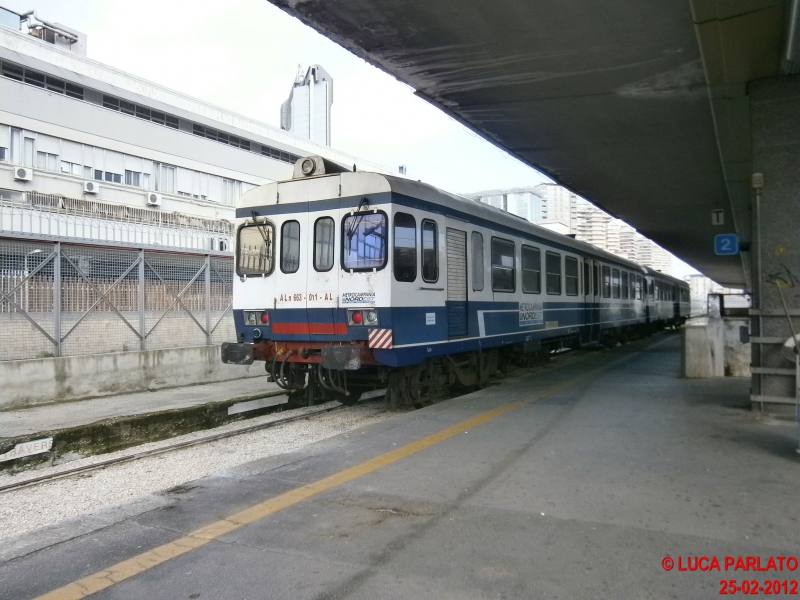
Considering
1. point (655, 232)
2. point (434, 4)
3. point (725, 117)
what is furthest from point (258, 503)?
point (655, 232)

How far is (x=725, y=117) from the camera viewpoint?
953 cm

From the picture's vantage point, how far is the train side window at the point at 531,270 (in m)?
12.1

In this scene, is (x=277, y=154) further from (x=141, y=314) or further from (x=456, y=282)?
(x=456, y=282)

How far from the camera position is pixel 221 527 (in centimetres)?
424

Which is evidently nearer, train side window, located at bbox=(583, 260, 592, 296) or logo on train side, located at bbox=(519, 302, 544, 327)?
logo on train side, located at bbox=(519, 302, 544, 327)

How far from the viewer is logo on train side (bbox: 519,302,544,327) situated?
38.7ft

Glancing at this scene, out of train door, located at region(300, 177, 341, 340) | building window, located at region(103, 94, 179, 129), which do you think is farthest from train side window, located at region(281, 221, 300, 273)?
building window, located at region(103, 94, 179, 129)

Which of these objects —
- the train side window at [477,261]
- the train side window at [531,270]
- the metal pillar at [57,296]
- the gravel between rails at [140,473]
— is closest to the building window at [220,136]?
the metal pillar at [57,296]

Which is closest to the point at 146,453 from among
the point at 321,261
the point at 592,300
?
the point at 321,261

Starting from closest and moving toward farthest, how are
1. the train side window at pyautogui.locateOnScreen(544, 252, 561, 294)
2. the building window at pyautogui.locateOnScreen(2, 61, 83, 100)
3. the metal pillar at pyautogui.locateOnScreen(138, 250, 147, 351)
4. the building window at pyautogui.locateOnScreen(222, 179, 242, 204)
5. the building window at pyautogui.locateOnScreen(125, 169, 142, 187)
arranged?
the metal pillar at pyautogui.locateOnScreen(138, 250, 147, 351) < the train side window at pyautogui.locateOnScreen(544, 252, 561, 294) < the building window at pyautogui.locateOnScreen(2, 61, 83, 100) < the building window at pyautogui.locateOnScreen(125, 169, 142, 187) < the building window at pyautogui.locateOnScreen(222, 179, 242, 204)

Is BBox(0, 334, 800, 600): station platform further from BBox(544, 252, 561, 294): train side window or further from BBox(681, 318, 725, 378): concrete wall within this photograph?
BBox(544, 252, 561, 294): train side window

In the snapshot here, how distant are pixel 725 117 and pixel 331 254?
6540 millimetres

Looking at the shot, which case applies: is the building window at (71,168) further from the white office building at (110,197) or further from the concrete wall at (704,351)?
the concrete wall at (704,351)

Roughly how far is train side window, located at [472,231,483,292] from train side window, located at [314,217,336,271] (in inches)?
102
